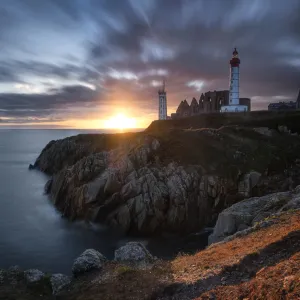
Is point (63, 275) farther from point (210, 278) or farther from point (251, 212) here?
point (251, 212)

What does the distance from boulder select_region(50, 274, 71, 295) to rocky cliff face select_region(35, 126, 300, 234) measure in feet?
71.0

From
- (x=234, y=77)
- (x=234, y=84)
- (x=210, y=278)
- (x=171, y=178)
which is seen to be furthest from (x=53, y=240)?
(x=234, y=77)

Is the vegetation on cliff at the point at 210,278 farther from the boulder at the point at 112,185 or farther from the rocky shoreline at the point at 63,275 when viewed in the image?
the boulder at the point at 112,185

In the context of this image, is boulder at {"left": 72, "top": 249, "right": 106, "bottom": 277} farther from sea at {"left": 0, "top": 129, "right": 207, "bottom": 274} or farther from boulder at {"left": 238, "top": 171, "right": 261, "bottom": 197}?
boulder at {"left": 238, "top": 171, "right": 261, "bottom": 197}

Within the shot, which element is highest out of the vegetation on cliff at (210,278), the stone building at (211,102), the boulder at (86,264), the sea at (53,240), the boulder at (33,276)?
the stone building at (211,102)

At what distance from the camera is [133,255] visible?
59.6 feet

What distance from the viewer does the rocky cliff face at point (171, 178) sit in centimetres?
3859

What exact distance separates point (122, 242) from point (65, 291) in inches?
811

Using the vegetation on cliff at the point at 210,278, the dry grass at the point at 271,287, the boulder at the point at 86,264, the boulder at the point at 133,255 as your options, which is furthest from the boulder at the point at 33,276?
the dry grass at the point at 271,287

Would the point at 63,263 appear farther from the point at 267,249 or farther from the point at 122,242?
the point at 267,249

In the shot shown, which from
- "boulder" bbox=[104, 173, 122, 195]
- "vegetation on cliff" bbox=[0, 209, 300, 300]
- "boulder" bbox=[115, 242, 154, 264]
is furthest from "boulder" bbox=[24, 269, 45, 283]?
"boulder" bbox=[104, 173, 122, 195]

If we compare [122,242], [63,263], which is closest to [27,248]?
[63,263]

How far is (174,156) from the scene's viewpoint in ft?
156

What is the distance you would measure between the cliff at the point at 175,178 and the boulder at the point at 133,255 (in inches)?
727
